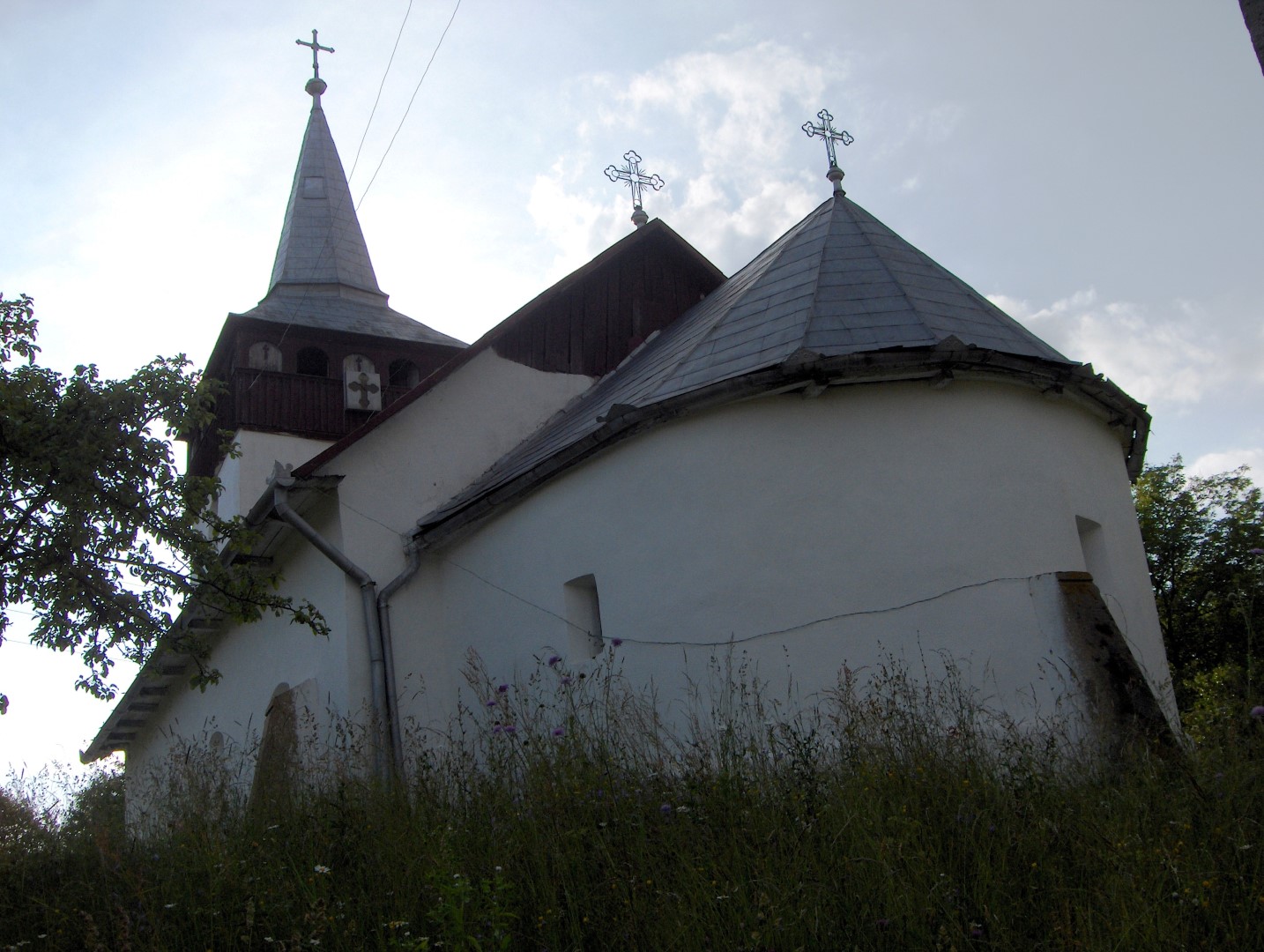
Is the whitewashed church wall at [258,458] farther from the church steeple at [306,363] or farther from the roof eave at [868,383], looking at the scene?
the roof eave at [868,383]

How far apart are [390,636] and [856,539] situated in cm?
476

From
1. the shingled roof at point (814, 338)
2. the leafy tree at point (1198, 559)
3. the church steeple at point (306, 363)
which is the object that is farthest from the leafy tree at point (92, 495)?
the leafy tree at point (1198, 559)

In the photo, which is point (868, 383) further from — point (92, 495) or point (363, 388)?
point (363, 388)

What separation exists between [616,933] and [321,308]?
16.3m

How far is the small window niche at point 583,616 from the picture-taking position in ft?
33.3

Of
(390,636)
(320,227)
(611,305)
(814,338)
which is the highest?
(320,227)

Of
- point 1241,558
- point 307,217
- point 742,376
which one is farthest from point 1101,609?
point 307,217

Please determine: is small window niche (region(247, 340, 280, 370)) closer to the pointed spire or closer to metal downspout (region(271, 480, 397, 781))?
the pointed spire

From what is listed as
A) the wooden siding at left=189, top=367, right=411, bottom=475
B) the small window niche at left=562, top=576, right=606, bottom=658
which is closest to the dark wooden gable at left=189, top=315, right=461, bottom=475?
the wooden siding at left=189, top=367, right=411, bottom=475

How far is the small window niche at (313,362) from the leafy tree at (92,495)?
9276 millimetres

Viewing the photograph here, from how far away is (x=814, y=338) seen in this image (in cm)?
954

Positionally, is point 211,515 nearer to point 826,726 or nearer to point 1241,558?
point 826,726

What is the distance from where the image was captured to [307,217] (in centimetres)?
2327

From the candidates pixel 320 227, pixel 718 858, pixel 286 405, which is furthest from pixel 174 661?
pixel 718 858
